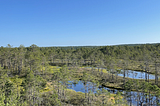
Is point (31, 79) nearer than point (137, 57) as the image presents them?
Yes

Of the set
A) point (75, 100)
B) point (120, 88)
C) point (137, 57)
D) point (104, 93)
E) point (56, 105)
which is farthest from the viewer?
point (137, 57)

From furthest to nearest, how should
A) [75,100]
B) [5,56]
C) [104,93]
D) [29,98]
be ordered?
[5,56], [75,100], [29,98], [104,93]

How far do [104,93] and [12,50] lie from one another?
86.4m

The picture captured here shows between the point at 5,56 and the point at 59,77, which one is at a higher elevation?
the point at 5,56

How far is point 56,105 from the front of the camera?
106 ft

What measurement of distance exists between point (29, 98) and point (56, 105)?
444 inches

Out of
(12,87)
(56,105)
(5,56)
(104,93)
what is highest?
(5,56)

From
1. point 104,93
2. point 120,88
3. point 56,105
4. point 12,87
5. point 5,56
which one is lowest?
point 120,88

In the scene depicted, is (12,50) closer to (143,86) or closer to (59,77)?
(59,77)

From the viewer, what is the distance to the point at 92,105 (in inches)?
1494

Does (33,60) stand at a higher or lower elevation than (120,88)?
higher

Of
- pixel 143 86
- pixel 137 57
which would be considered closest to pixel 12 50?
pixel 143 86

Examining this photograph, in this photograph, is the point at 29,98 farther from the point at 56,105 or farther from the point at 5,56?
the point at 5,56

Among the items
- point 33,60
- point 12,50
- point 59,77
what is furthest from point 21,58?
point 59,77
